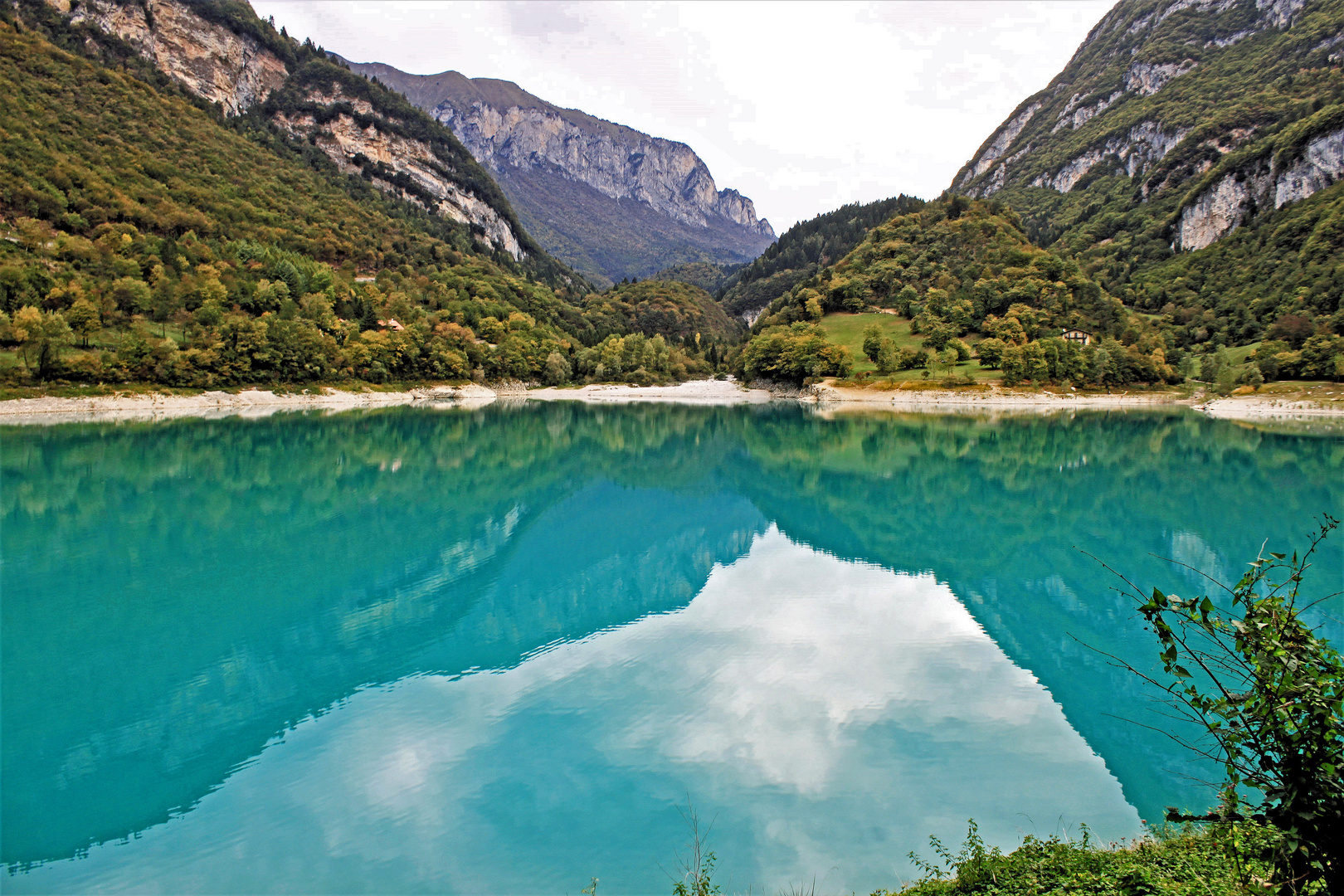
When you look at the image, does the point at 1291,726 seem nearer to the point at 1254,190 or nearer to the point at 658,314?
the point at 658,314

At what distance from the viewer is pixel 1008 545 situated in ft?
57.1

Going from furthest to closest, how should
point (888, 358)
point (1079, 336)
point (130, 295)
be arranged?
point (1079, 336), point (888, 358), point (130, 295)

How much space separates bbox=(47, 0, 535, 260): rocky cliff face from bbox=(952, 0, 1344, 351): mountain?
128 metres

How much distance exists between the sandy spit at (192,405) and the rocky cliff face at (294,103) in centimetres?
8592

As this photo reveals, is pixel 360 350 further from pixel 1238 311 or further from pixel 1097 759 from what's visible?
pixel 1238 311

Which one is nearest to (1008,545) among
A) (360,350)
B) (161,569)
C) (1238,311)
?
(161,569)

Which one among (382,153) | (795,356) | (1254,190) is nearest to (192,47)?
(382,153)

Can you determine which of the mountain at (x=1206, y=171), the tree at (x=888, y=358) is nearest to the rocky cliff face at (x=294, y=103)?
the tree at (x=888, y=358)

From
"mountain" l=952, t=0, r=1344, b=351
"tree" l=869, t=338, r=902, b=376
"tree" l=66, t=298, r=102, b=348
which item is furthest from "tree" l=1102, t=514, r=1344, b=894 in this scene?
"mountain" l=952, t=0, r=1344, b=351

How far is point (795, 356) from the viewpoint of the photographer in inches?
3182

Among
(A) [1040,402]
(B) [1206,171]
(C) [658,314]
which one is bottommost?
(A) [1040,402]

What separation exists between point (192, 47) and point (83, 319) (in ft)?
351

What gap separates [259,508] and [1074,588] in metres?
22.7

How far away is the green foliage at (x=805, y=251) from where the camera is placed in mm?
145250
